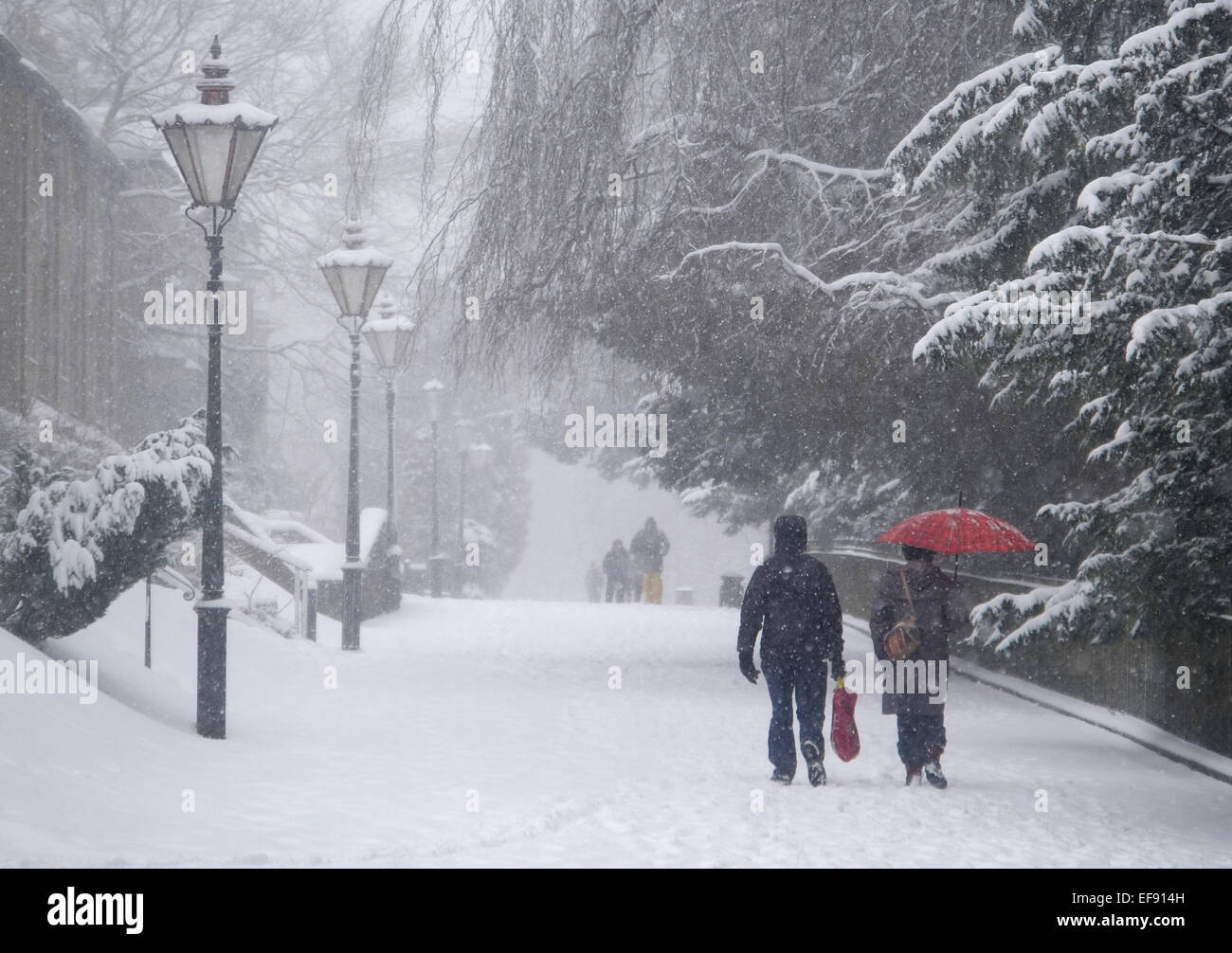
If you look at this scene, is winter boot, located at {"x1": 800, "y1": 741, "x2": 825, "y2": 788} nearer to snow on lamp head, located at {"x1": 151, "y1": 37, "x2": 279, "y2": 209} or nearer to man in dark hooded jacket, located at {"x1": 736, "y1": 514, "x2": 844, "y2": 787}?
man in dark hooded jacket, located at {"x1": 736, "y1": 514, "x2": 844, "y2": 787}

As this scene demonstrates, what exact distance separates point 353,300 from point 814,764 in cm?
939

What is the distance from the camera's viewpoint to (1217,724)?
11.3m

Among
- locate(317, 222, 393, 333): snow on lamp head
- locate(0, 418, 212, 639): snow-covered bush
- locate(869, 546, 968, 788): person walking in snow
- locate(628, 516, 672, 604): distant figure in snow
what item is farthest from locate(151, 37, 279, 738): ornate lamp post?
locate(628, 516, 672, 604): distant figure in snow

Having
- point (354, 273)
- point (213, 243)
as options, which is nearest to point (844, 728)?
point (213, 243)

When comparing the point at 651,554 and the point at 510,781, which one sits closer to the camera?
the point at 510,781

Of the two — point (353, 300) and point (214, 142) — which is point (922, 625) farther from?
point (353, 300)

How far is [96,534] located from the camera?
11.2 m

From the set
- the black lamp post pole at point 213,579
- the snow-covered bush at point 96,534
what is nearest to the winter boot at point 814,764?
the black lamp post pole at point 213,579

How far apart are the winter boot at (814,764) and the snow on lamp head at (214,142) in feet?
17.3

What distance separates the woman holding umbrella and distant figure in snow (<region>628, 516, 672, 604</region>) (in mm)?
24936

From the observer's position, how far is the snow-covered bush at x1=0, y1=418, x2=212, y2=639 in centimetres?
1115

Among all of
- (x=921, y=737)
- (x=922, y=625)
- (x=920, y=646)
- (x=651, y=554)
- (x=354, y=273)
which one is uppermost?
(x=354, y=273)

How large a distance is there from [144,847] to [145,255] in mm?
29579
